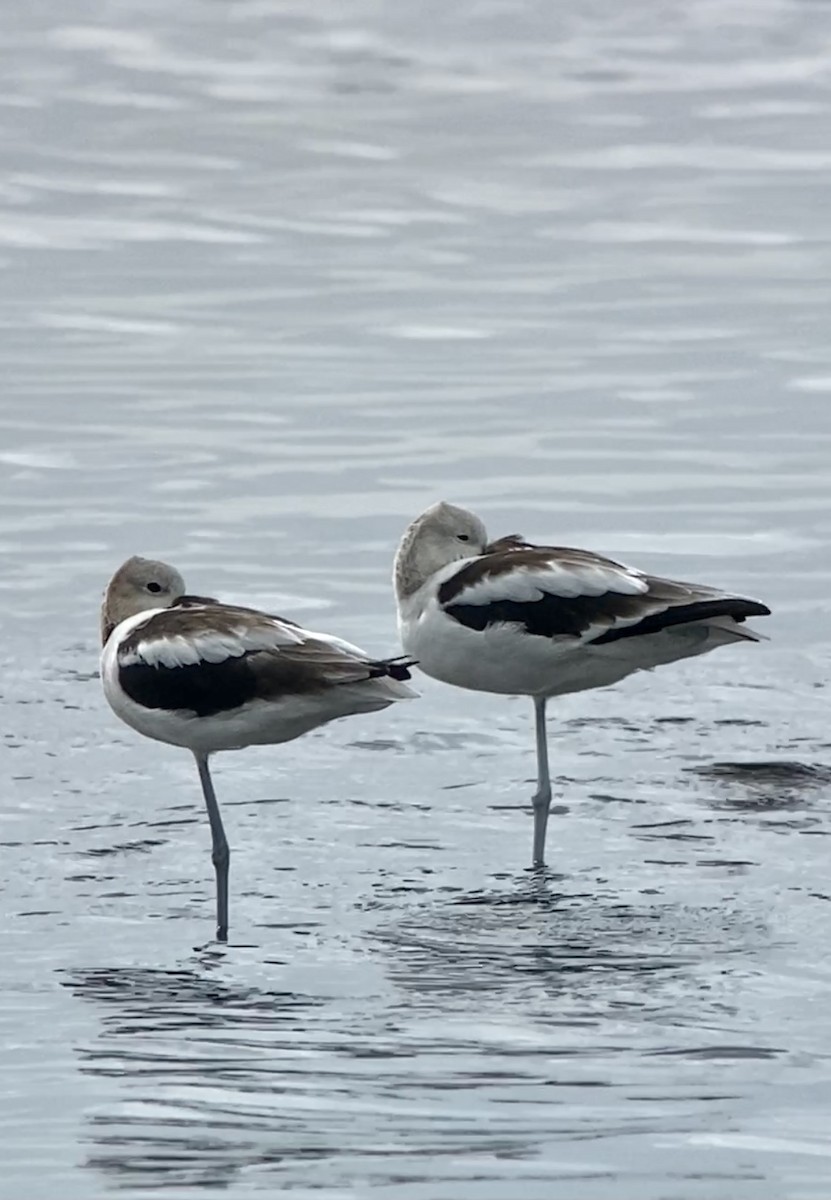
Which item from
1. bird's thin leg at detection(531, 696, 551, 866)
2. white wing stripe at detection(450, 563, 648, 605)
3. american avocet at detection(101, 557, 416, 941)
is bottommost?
bird's thin leg at detection(531, 696, 551, 866)

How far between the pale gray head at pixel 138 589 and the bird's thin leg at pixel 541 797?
1503 mm

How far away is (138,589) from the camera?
10375 millimetres

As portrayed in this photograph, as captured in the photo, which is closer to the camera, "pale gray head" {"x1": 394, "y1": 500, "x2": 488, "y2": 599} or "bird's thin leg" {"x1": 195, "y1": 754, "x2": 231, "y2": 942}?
"bird's thin leg" {"x1": 195, "y1": 754, "x2": 231, "y2": 942}

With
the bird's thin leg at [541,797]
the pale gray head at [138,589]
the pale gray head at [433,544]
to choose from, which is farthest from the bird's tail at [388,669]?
the pale gray head at [433,544]

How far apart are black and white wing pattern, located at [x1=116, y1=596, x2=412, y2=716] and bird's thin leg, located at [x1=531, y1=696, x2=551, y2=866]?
38.6 inches

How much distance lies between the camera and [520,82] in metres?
29.2

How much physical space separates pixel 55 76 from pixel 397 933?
71.8 ft

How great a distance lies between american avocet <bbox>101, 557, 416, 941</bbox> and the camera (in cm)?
962

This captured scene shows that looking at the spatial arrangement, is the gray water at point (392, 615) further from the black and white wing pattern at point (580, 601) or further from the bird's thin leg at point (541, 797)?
the black and white wing pattern at point (580, 601)

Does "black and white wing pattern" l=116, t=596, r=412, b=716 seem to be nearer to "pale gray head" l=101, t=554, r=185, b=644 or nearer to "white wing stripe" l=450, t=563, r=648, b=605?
"pale gray head" l=101, t=554, r=185, b=644

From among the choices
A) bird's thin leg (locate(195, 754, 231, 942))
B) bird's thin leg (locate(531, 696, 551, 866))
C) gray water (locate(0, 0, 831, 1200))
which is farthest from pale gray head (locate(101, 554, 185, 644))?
bird's thin leg (locate(531, 696, 551, 866))

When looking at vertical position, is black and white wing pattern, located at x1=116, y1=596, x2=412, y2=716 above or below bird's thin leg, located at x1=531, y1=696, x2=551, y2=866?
above

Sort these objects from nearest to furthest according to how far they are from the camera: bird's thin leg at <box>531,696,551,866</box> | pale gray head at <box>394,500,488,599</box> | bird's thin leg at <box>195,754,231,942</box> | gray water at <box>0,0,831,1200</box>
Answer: gray water at <box>0,0,831,1200</box>, bird's thin leg at <box>195,754,231,942</box>, bird's thin leg at <box>531,696,551,866</box>, pale gray head at <box>394,500,488,599</box>

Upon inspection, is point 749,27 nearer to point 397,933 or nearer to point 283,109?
→ point 283,109
